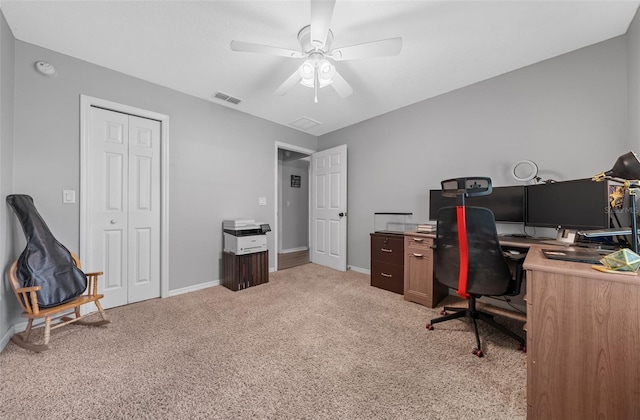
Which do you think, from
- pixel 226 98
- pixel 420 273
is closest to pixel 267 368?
pixel 420 273

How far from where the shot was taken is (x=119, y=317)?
7.22 feet

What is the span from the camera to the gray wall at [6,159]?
171 cm

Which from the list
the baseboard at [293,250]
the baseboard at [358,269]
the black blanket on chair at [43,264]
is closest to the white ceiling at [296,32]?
the black blanket on chair at [43,264]

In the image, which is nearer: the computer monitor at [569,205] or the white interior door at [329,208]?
the computer monitor at [569,205]

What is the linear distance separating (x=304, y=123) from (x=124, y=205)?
2.67 metres

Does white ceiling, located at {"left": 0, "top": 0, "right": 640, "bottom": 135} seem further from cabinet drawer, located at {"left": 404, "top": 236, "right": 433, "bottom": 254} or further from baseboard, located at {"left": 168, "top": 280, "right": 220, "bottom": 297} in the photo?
baseboard, located at {"left": 168, "top": 280, "right": 220, "bottom": 297}

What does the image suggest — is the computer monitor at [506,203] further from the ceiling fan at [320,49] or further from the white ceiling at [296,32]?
the ceiling fan at [320,49]

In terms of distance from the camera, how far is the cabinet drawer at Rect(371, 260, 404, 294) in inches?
110

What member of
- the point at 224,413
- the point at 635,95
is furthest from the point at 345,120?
the point at 224,413

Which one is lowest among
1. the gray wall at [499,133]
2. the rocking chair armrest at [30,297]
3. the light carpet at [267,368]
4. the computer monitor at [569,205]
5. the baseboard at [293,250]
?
the light carpet at [267,368]

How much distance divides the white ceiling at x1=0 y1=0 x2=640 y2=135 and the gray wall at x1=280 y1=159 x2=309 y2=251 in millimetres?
2967

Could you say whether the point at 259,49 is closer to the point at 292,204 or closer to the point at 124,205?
the point at 124,205

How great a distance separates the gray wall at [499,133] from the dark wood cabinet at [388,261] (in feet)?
1.86

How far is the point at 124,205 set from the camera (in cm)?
250
